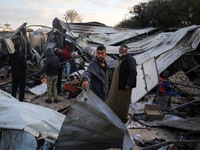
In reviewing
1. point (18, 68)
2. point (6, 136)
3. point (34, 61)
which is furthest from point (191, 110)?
point (34, 61)

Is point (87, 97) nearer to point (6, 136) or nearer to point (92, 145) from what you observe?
point (92, 145)

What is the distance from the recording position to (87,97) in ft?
5.52

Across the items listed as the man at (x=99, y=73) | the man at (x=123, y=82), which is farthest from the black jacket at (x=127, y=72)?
the man at (x=99, y=73)

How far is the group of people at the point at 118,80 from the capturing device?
3186mm

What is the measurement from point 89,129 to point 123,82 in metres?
2.42

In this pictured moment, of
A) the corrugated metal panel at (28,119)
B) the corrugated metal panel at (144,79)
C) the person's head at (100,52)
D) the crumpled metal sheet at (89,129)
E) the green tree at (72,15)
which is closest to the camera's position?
the crumpled metal sheet at (89,129)

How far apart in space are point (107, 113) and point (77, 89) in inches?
219

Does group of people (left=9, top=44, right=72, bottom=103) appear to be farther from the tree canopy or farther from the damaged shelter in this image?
the tree canopy

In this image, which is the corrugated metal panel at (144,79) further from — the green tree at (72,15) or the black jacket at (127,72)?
the green tree at (72,15)

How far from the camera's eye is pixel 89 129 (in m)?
1.57

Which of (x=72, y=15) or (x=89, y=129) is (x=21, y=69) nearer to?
(x=89, y=129)

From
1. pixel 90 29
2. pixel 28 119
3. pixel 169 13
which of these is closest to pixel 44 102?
pixel 28 119

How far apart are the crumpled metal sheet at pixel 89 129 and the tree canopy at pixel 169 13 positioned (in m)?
14.9

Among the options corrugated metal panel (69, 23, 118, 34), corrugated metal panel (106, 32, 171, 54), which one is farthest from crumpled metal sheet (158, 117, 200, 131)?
corrugated metal panel (69, 23, 118, 34)
